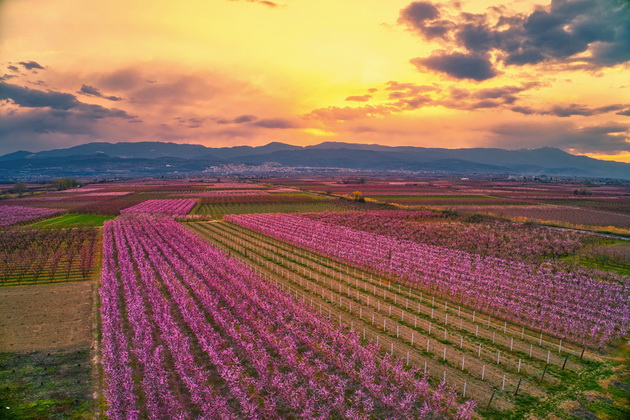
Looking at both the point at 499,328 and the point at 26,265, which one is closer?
the point at 499,328

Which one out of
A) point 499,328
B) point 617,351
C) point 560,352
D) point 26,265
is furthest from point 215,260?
point 617,351

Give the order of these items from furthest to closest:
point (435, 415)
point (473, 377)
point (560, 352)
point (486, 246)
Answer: point (486, 246) < point (560, 352) < point (473, 377) < point (435, 415)

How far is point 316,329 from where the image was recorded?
19.3m

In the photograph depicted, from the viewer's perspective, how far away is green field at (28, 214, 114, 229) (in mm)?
61031

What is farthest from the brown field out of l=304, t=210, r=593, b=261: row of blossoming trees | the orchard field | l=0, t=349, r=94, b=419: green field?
l=304, t=210, r=593, b=261: row of blossoming trees

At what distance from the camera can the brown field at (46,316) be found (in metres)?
19.0

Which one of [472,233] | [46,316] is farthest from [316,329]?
[472,233]

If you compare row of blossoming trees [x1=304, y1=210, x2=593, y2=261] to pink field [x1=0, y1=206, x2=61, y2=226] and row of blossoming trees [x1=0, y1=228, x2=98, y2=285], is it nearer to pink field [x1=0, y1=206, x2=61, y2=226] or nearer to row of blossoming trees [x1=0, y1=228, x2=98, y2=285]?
row of blossoming trees [x1=0, y1=228, x2=98, y2=285]

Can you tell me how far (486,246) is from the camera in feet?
140

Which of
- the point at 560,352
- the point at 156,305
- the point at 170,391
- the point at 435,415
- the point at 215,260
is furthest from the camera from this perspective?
the point at 215,260

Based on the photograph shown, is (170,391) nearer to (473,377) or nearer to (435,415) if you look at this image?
(435,415)

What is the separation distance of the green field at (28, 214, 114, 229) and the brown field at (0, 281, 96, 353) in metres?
36.9

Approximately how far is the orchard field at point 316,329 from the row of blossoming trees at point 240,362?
95mm

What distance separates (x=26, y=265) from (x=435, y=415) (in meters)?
40.7
